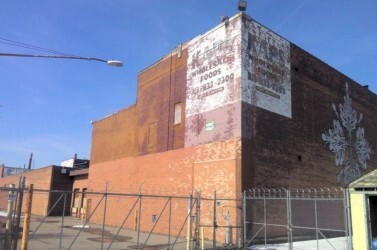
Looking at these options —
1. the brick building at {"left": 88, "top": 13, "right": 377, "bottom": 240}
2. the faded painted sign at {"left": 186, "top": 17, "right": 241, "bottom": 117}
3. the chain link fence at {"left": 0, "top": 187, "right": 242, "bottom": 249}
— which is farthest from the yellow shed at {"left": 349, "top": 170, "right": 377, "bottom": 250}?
the faded painted sign at {"left": 186, "top": 17, "right": 241, "bottom": 117}

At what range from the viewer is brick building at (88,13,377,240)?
21547 mm

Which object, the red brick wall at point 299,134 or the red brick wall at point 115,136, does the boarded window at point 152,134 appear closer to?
the red brick wall at point 115,136

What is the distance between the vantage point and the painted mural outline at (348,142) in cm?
2828

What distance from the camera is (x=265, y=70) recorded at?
23.0 m

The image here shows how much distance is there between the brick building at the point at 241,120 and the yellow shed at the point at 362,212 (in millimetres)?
6648

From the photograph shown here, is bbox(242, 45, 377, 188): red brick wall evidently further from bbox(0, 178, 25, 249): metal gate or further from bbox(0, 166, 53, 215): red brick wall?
bbox(0, 166, 53, 215): red brick wall

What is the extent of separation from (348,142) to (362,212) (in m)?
16.8

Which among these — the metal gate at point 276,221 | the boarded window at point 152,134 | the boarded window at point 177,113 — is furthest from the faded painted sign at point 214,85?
the boarded window at point 152,134

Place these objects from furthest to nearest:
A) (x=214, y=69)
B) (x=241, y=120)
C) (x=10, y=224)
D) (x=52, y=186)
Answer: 1. (x=52, y=186)
2. (x=214, y=69)
3. (x=241, y=120)
4. (x=10, y=224)

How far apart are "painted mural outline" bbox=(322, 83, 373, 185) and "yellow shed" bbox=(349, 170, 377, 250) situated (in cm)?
1306

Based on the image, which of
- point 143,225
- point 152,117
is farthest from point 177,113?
point 143,225

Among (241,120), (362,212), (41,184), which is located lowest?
(362,212)

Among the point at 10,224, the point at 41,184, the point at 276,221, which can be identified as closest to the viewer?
the point at 10,224

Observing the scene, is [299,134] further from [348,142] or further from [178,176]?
[178,176]
